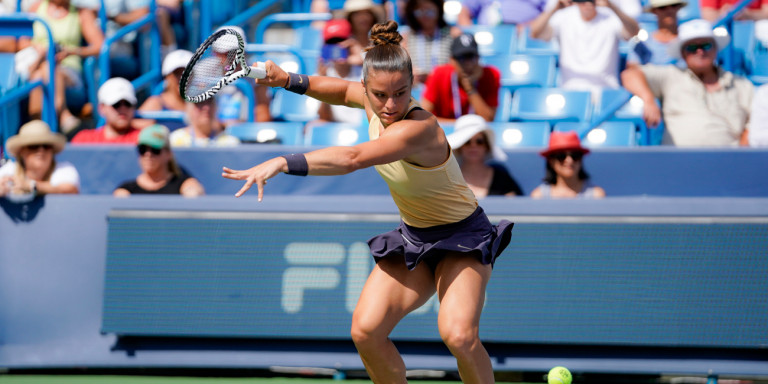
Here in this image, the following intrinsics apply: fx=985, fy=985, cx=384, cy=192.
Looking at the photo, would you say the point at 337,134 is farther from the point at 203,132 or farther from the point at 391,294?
the point at 391,294

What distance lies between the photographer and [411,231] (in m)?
4.27

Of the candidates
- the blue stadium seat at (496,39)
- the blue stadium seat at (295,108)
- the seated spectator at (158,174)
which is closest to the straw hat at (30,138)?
the seated spectator at (158,174)

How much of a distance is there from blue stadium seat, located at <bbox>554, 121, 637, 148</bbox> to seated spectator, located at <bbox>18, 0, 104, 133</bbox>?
13.8 ft

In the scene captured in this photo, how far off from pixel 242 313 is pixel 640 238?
7.85 ft

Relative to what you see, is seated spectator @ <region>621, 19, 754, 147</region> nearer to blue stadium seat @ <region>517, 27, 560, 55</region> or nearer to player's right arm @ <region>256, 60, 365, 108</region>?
blue stadium seat @ <region>517, 27, 560, 55</region>

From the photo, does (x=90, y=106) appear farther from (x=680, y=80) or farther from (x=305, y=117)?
(x=680, y=80)

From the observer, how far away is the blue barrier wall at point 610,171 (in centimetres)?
645

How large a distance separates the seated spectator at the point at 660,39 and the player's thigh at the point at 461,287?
3.95 m

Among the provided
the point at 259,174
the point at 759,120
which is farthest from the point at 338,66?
the point at 259,174

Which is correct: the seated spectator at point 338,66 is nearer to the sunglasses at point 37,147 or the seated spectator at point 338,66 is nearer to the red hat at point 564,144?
the red hat at point 564,144

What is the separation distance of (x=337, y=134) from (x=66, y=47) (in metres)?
3.11

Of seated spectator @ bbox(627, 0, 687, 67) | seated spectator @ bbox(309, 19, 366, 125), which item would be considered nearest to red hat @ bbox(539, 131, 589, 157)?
seated spectator @ bbox(627, 0, 687, 67)

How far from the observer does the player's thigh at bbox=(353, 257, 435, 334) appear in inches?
158

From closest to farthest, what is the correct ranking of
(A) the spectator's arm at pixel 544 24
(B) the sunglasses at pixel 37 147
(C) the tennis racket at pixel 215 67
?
1. (C) the tennis racket at pixel 215 67
2. (B) the sunglasses at pixel 37 147
3. (A) the spectator's arm at pixel 544 24
